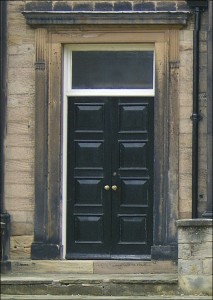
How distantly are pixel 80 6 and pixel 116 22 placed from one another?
56 cm

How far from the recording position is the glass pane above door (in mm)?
17688

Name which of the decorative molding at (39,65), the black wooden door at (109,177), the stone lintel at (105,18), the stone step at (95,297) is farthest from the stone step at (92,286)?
the stone lintel at (105,18)

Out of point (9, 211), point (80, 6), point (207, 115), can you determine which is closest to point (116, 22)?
point (80, 6)

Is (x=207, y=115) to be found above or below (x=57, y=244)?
above

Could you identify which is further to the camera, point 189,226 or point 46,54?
point 46,54

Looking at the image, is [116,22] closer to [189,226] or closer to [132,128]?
[132,128]

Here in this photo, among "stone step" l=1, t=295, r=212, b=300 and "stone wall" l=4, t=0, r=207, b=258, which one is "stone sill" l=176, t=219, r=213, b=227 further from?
"stone wall" l=4, t=0, r=207, b=258

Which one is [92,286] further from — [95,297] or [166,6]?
[166,6]

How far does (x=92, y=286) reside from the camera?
16656mm

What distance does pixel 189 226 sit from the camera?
645 inches

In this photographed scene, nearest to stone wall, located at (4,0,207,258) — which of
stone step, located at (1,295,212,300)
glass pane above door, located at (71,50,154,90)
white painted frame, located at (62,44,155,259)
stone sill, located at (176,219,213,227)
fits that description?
white painted frame, located at (62,44,155,259)

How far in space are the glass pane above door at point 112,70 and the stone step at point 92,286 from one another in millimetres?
2855

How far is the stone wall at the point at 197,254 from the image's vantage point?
16375 millimetres

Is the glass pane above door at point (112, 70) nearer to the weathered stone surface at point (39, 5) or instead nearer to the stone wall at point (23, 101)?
the stone wall at point (23, 101)
